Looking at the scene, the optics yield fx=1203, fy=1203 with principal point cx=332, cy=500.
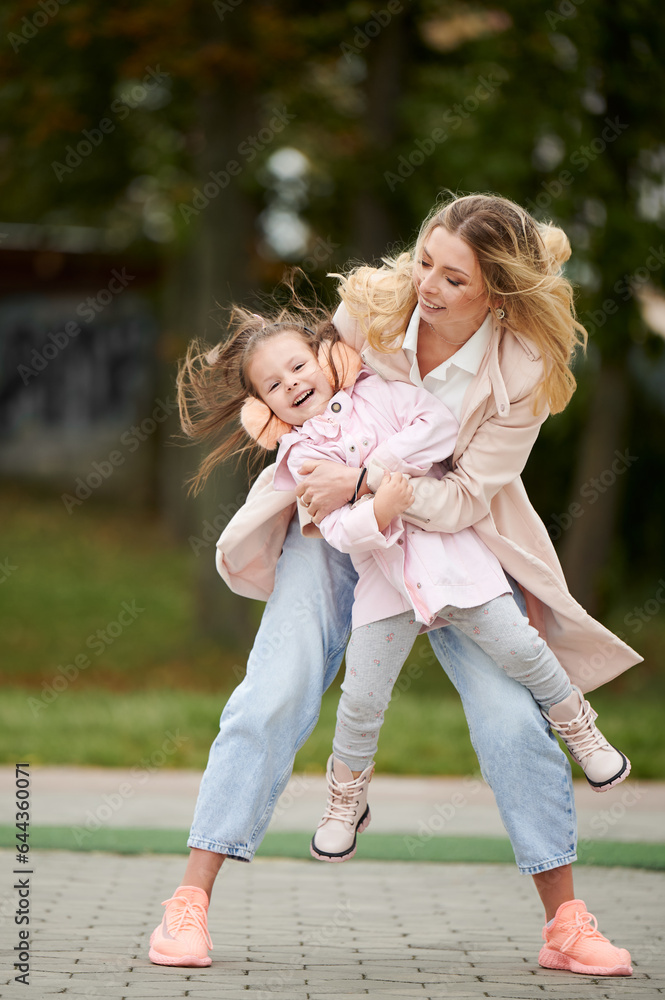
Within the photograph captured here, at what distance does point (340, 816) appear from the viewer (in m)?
3.25

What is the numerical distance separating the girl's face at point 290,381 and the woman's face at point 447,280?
33 cm

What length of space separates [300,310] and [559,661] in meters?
1.30

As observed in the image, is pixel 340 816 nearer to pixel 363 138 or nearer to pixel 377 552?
pixel 377 552

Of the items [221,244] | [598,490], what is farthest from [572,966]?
[221,244]

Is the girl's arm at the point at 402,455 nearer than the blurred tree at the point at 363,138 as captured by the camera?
Yes

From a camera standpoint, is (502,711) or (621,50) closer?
(502,711)

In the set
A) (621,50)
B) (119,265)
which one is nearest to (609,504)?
(621,50)

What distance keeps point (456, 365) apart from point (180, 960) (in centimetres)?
168

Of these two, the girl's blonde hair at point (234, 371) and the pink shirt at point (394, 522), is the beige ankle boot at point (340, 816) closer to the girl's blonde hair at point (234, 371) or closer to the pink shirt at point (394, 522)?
the pink shirt at point (394, 522)

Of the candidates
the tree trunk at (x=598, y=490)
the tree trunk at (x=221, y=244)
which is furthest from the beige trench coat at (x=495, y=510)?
the tree trunk at (x=221, y=244)

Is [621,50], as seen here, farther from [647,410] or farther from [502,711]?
[502,711]

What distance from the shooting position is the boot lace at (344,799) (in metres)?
3.24

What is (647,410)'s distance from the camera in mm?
13250

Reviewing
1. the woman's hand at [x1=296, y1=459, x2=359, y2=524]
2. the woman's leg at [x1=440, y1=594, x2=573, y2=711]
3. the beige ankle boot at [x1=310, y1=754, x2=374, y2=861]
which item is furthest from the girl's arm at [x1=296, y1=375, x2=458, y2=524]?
the beige ankle boot at [x1=310, y1=754, x2=374, y2=861]
